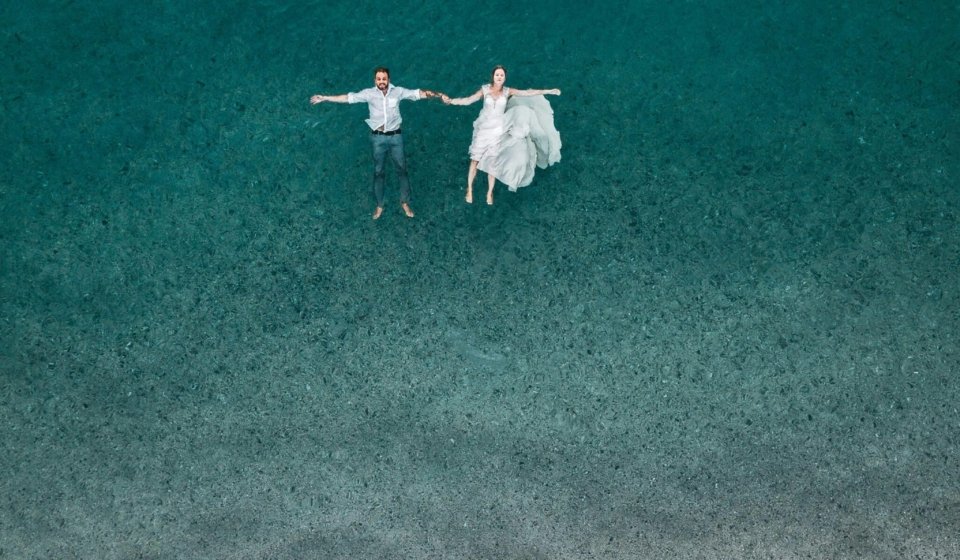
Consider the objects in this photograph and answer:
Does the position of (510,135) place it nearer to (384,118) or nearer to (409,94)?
(409,94)

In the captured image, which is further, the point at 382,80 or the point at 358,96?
the point at 358,96

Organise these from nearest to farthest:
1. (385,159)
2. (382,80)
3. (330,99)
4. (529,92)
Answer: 1. (382,80)
2. (330,99)
3. (529,92)
4. (385,159)

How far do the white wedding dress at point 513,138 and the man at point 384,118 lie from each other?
496 millimetres

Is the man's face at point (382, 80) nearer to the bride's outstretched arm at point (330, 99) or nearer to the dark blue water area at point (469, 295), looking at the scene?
the bride's outstretched arm at point (330, 99)

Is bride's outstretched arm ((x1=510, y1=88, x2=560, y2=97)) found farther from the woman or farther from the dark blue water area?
the dark blue water area

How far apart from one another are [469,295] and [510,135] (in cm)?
143

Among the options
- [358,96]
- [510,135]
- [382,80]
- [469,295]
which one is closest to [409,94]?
[382,80]

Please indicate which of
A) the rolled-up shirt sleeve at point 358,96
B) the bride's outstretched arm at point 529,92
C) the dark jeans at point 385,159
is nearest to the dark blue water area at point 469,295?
the dark jeans at point 385,159

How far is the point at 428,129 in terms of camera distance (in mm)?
7363

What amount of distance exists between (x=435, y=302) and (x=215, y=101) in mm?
2600

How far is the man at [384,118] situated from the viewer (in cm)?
670

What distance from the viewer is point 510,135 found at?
22.7 feet

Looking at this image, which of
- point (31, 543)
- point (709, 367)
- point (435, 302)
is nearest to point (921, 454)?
point (709, 367)

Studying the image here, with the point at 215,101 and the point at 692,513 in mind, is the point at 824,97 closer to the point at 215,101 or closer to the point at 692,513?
the point at 692,513
